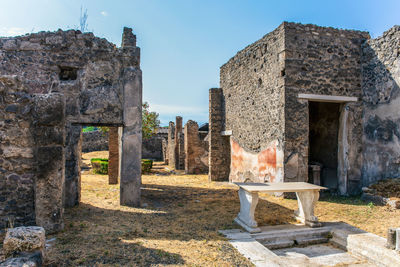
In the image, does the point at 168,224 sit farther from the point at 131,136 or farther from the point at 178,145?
the point at 178,145

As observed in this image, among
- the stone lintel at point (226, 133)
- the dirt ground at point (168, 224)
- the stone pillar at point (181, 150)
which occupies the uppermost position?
the stone lintel at point (226, 133)

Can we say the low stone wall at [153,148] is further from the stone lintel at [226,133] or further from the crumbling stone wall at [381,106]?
the crumbling stone wall at [381,106]

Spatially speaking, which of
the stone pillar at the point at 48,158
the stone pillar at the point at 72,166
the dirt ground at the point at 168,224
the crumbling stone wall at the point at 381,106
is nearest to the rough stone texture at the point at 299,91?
the crumbling stone wall at the point at 381,106

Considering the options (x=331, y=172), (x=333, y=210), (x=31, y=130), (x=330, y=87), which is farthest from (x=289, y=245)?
(x=331, y=172)

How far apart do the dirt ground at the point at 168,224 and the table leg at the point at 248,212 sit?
0.81ft

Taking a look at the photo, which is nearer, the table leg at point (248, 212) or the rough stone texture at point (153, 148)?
the table leg at point (248, 212)

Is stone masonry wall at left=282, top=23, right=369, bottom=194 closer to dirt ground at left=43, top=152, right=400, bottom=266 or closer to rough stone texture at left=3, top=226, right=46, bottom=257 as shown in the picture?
dirt ground at left=43, top=152, right=400, bottom=266

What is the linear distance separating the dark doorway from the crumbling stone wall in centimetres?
165

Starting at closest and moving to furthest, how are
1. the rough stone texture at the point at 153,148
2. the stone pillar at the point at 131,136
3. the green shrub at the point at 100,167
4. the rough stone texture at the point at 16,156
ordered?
the rough stone texture at the point at 16,156 < the stone pillar at the point at 131,136 < the green shrub at the point at 100,167 < the rough stone texture at the point at 153,148

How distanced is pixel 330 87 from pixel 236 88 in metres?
3.88

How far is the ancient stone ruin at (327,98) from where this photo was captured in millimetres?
7969

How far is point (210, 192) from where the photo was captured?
31.7ft

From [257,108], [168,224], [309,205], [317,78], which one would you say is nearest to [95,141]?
[257,108]

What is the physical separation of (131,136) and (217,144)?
6.28 metres
